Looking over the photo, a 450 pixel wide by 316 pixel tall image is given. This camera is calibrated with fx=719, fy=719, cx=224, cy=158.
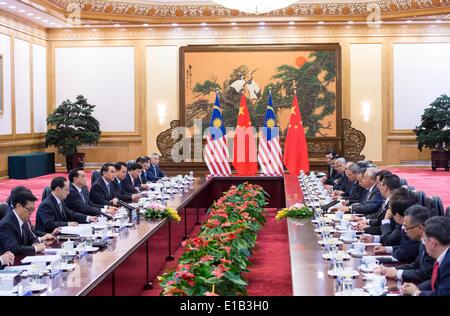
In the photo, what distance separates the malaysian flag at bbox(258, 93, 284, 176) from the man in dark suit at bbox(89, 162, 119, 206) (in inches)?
203

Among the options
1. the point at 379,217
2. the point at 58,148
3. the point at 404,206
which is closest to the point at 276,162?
the point at 58,148

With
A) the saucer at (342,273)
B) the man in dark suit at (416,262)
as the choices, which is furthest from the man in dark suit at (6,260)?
the man in dark suit at (416,262)

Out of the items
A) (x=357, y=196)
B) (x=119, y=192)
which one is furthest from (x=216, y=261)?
(x=119, y=192)

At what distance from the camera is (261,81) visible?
17578mm

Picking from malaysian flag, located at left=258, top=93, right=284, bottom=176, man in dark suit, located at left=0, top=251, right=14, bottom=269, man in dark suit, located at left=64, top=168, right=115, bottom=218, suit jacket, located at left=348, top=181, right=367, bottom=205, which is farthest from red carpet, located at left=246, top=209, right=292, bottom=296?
malaysian flag, located at left=258, top=93, right=284, bottom=176

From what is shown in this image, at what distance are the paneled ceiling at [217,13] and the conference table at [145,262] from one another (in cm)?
862

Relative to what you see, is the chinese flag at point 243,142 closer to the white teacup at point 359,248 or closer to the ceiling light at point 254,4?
the ceiling light at point 254,4

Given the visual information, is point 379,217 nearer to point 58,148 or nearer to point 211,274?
point 211,274

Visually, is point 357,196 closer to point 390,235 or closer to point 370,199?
point 370,199

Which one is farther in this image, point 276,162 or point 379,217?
point 276,162

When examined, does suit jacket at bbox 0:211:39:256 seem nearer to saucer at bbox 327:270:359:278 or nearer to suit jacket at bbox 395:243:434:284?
saucer at bbox 327:270:359:278

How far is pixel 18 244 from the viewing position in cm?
513
